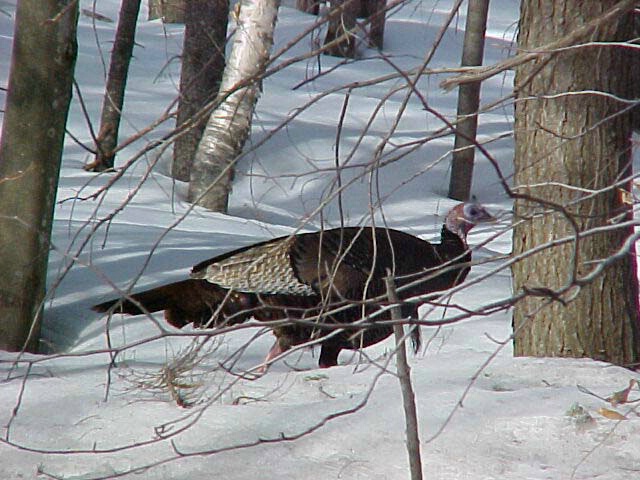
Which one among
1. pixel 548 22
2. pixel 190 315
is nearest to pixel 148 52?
pixel 190 315

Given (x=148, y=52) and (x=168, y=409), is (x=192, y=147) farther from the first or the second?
(x=168, y=409)

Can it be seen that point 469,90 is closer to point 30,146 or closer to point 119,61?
point 119,61

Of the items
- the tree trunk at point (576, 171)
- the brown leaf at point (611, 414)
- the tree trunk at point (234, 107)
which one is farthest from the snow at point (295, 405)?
the tree trunk at point (234, 107)

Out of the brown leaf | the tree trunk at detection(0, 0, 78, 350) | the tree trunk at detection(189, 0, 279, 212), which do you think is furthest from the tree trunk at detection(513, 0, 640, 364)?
the tree trunk at detection(189, 0, 279, 212)

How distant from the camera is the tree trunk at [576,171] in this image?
156 inches

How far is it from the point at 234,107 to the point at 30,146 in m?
4.21

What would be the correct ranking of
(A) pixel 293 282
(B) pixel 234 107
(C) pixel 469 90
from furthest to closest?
(C) pixel 469 90, (B) pixel 234 107, (A) pixel 293 282

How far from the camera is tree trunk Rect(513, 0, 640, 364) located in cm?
397

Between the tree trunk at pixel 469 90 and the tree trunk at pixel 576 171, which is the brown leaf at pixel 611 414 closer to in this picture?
the tree trunk at pixel 576 171

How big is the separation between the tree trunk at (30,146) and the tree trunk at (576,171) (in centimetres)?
235

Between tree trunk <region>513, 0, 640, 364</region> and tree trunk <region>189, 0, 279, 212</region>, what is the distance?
4.07 metres

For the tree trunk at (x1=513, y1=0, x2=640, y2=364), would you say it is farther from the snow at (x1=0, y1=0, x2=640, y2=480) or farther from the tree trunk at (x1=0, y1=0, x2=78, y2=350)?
the tree trunk at (x1=0, y1=0, x2=78, y2=350)

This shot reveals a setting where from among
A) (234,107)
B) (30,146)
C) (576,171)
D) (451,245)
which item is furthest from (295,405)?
(234,107)

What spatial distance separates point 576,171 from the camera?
4.01 metres
